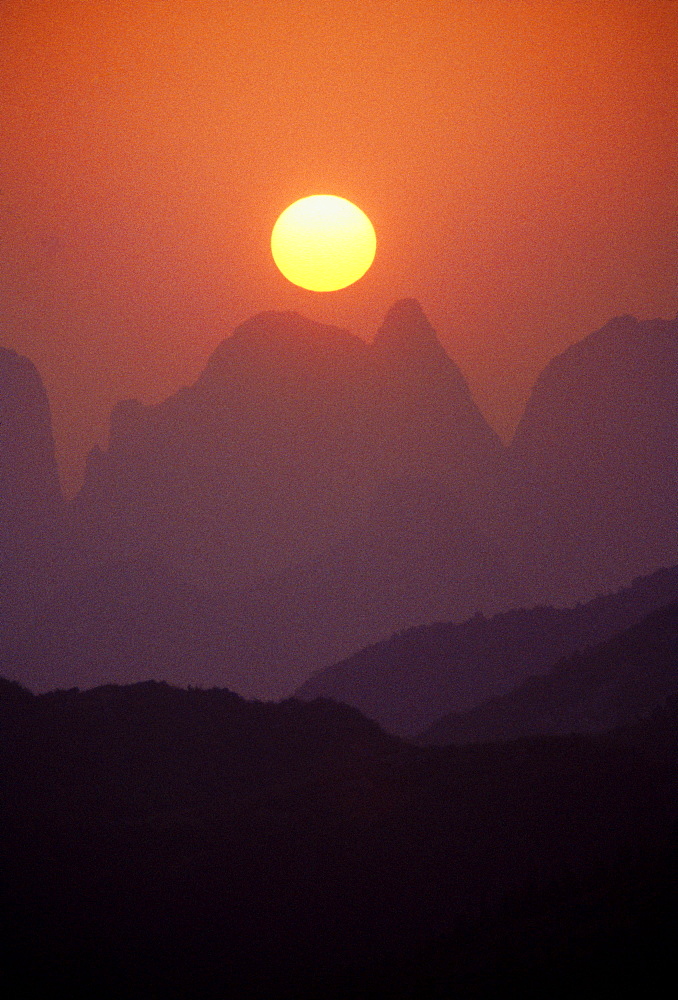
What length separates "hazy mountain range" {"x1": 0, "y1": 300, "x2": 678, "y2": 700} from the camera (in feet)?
419

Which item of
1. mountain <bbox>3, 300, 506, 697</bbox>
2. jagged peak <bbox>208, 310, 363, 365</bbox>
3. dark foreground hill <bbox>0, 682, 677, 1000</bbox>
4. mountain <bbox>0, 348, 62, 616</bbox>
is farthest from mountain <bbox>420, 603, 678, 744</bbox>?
jagged peak <bbox>208, 310, 363, 365</bbox>

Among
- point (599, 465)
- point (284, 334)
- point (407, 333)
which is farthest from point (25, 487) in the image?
point (599, 465)

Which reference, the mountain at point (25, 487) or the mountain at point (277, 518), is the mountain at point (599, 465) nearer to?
the mountain at point (277, 518)

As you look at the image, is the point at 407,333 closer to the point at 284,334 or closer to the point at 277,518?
the point at 284,334

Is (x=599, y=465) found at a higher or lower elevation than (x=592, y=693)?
higher

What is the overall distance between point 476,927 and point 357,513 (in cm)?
13310

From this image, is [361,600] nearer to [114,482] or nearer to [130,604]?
[130,604]

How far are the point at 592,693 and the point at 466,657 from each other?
2329cm

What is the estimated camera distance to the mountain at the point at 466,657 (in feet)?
166

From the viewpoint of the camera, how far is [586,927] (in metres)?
15.6

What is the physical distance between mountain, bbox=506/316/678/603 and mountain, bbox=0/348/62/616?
8650cm

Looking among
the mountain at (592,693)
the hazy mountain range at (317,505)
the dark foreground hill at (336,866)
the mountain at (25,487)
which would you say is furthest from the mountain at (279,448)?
the dark foreground hill at (336,866)

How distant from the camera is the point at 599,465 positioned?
14862 centimetres

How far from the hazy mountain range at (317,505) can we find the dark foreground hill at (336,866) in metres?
90.3
